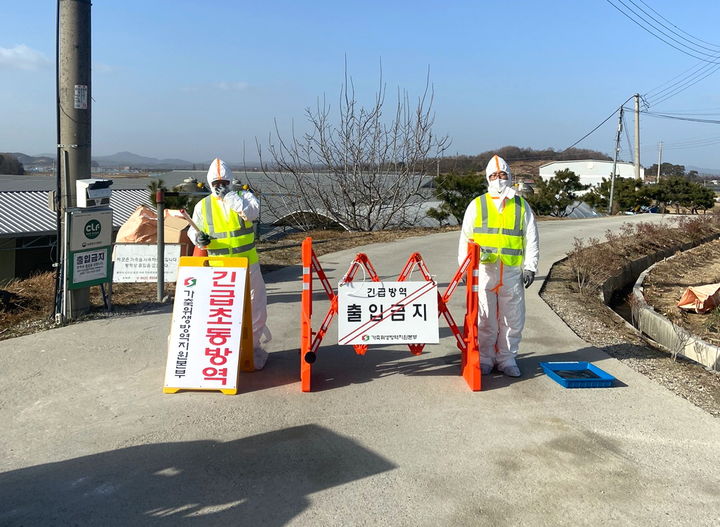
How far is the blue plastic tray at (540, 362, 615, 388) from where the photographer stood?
19.7ft

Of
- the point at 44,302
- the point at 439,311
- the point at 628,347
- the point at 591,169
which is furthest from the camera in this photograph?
the point at 591,169

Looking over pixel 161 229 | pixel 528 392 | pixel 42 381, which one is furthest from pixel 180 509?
pixel 161 229

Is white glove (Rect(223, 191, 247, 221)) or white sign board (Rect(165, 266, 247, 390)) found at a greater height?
white glove (Rect(223, 191, 247, 221))

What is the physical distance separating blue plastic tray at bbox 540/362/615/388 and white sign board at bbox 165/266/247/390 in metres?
3.01

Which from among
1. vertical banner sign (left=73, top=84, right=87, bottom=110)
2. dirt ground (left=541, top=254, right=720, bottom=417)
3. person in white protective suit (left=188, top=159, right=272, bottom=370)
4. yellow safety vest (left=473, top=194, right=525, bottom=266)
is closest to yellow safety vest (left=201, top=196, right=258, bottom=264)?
person in white protective suit (left=188, top=159, right=272, bottom=370)

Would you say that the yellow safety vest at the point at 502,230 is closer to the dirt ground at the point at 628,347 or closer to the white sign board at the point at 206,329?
the dirt ground at the point at 628,347

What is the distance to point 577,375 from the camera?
249 inches

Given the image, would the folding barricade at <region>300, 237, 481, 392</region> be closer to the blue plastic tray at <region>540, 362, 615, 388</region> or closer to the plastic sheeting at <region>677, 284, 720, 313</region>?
the blue plastic tray at <region>540, 362, 615, 388</region>

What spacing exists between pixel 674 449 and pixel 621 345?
303 centimetres

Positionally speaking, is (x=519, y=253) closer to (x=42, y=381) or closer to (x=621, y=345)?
(x=621, y=345)

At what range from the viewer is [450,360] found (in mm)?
6945

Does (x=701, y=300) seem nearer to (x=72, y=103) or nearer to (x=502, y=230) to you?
(x=502, y=230)

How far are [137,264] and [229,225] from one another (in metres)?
4.05

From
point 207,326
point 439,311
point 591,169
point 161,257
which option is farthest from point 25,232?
point 591,169
